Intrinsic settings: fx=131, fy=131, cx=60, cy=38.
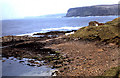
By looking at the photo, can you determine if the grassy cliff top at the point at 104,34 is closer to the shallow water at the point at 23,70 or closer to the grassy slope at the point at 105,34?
the grassy slope at the point at 105,34

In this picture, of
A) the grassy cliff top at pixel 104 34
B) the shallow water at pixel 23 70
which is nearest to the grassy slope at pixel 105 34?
the grassy cliff top at pixel 104 34

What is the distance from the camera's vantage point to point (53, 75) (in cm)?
1051

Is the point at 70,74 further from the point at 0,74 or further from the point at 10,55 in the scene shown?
the point at 10,55

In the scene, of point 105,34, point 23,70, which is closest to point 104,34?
point 105,34

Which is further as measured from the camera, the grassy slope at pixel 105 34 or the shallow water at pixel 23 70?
the grassy slope at pixel 105 34

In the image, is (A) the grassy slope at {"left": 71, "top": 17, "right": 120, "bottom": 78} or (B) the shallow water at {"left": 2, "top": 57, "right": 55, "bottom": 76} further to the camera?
(A) the grassy slope at {"left": 71, "top": 17, "right": 120, "bottom": 78}

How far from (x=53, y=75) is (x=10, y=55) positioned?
993 cm

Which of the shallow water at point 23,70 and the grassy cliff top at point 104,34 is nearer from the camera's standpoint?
the shallow water at point 23,70

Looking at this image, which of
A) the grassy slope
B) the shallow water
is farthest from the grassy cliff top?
the shallow water

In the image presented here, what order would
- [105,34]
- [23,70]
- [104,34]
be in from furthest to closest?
[104,34]
[105,34]
[23,70]

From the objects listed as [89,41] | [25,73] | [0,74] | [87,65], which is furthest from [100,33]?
[0,74]

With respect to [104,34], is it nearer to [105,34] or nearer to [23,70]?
[105,34]

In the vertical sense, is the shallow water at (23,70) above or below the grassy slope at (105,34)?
below

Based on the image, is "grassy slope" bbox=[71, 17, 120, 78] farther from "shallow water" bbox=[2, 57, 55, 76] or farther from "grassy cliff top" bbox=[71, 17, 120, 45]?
"shallow water" bbox=[2, 57, 55, 76]
